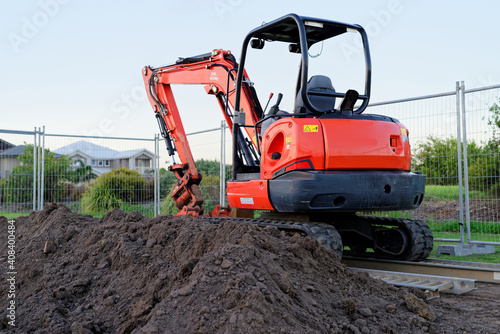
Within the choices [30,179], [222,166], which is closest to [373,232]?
[222,166]

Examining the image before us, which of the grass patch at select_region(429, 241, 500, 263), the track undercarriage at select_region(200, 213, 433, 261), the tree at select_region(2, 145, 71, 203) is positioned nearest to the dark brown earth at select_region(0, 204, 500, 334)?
the track undercarriage at select_region(200, 213, 433, 261)

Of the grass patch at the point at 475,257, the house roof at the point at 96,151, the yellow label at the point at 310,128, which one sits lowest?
the grass patch at the point at 475,257

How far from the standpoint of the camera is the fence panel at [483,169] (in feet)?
25.2

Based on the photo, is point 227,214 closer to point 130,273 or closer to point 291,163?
point 291,163

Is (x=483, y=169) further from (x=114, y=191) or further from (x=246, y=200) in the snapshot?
(x=114, y=191)

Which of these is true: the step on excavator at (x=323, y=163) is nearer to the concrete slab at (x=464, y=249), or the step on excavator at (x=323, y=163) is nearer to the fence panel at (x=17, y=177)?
the concrete slab at (x=464, y=249)

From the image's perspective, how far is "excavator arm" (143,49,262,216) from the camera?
23.2 ft

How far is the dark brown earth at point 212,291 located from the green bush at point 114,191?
7.35 m

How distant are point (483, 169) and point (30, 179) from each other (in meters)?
9.98

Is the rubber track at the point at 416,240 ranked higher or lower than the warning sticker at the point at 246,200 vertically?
lower

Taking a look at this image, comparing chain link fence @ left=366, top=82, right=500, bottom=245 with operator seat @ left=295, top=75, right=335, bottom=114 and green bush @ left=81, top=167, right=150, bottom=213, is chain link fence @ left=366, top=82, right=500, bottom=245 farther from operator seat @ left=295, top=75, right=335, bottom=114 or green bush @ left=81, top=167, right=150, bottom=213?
green bush @ left=81, top=167, right=150, bottom=213

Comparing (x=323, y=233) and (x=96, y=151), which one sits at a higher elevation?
(x=96, y=151)

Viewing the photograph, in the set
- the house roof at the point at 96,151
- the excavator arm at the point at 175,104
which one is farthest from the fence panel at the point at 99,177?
the excavator arm at the point at 175,104

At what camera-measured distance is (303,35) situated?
5.52 m
